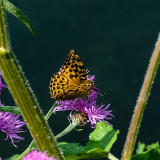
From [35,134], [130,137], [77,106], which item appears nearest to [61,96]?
[77,106]

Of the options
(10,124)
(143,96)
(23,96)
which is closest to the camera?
(23,96)

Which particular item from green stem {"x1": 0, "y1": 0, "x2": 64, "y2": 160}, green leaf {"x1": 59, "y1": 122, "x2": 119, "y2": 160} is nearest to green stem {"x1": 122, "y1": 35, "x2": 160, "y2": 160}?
green leaf {"x1": 59, "y1": 122, "x2": 119, "y2": 160}

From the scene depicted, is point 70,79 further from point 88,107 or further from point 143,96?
point 143,96

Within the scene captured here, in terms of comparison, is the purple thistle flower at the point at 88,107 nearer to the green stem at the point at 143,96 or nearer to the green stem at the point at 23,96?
the green stem at the point at 143,96

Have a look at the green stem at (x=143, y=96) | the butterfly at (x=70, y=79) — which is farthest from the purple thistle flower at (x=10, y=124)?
the green stem at (x=143, y=96)

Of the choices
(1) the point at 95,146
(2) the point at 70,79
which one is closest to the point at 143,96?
(1) the point at 95,146

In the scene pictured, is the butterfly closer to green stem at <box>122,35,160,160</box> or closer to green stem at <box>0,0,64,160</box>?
green stem at <box>122,35,160,160</box>
